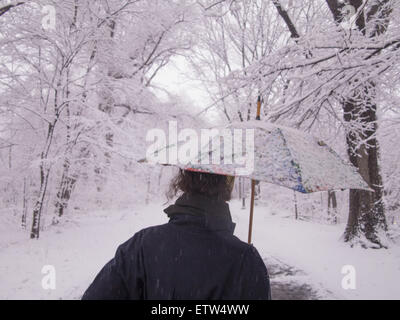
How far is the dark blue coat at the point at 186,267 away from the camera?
1.25 meters

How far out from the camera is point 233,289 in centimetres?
125

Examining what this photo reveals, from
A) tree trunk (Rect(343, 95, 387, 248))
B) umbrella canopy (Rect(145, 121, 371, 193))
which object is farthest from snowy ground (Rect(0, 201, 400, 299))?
umbrella canopy (Rect(145, 121, 371, 193))

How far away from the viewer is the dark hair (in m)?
1.50

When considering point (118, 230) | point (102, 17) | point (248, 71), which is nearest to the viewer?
point (248, 71)

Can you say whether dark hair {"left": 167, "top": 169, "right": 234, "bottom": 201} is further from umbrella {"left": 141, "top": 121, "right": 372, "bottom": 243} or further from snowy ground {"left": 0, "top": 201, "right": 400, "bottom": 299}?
snowy ground {"left": 0, "top": 201, "right": 400, "bottom": 299}

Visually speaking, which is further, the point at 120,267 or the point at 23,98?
the point at 23,98

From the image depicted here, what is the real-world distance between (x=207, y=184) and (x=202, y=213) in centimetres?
22

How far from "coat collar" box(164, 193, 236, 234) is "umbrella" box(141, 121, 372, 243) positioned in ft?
0.69

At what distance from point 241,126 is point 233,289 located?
1.61 meters

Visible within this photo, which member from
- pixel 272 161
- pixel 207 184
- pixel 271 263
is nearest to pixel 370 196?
pixel 271 263

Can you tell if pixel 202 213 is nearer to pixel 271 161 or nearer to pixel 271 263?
pixel 271 161

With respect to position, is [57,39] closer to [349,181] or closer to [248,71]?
[248,71]

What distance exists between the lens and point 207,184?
1.52 m

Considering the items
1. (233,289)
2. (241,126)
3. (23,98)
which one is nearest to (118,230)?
(23,98)
